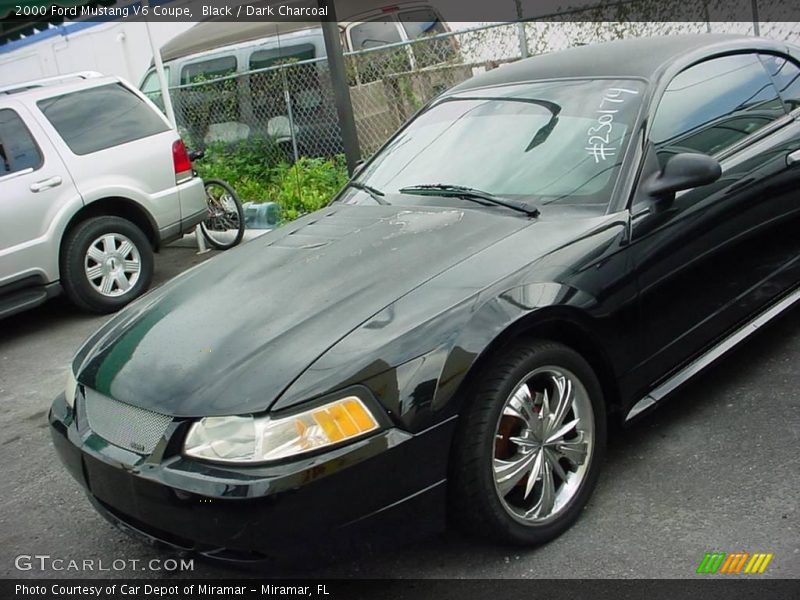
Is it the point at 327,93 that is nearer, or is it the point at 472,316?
the point at 472,316

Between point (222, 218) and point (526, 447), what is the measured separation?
6282 millimetres

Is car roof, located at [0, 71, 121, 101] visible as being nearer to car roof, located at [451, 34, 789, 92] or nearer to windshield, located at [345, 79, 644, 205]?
windshield, located at [345, 79, 644, 205]

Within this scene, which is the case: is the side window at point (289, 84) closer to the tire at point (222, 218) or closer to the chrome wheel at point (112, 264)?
the tire at point (222, 218)

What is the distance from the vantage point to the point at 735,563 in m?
2.85

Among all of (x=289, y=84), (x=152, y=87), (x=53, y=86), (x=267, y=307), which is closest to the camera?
(x=267, y=307)

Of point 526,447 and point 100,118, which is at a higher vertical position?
point 100,118

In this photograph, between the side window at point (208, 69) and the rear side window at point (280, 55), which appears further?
the side window at point (208, 69)

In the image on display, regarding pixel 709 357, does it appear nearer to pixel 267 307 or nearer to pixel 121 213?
pixel 267 307

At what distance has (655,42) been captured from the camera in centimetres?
412

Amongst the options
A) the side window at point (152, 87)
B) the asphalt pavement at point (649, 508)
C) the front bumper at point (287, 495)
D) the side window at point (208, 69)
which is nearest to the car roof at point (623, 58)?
the asphalt pavement at point (649, 508)

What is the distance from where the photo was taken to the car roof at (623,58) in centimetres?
385

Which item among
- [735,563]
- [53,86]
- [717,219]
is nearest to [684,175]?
[717,219]

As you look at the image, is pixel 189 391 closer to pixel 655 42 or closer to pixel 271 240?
pixel 271 240

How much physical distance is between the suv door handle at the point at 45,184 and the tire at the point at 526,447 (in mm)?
5037
